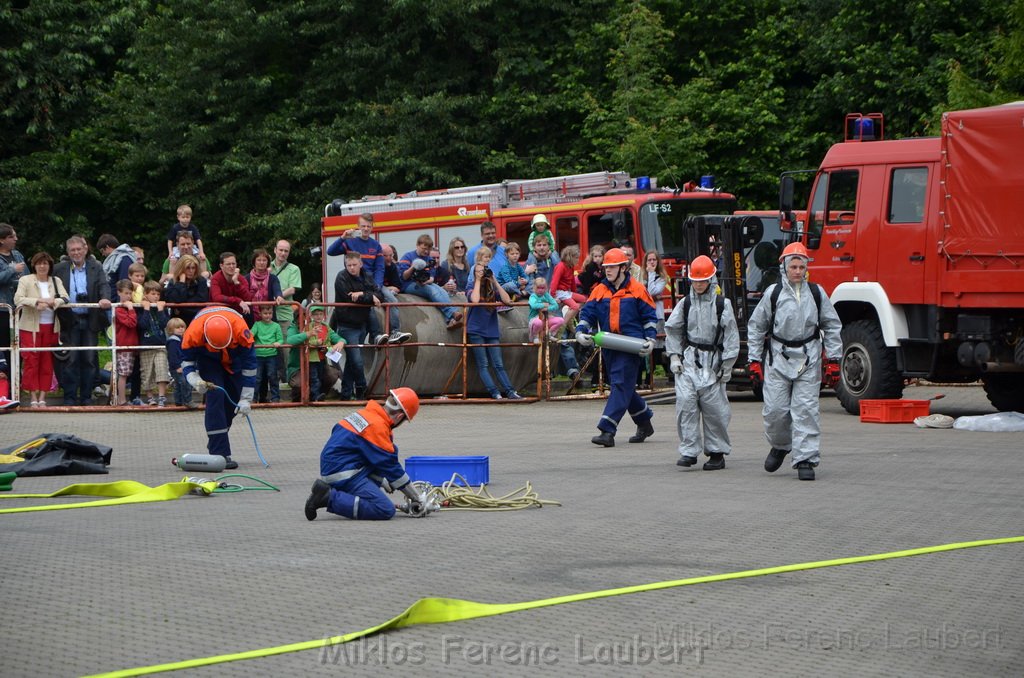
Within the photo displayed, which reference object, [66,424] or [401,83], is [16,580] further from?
[401,83]

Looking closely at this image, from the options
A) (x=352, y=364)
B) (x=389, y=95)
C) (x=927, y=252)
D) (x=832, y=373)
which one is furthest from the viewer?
(x=389, y=95)

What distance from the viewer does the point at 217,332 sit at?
13.0 metres

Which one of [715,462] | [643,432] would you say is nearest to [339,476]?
[715,462]

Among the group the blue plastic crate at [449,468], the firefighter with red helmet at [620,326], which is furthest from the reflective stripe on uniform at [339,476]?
the firefighter with red helmet at [620,326]

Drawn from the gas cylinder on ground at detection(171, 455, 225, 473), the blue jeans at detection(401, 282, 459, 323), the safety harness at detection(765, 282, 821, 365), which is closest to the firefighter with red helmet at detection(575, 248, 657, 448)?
the safety harness at detection(765, 282, 821, 365)

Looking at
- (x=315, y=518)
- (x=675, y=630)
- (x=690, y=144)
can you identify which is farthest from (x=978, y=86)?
(x=675, y=630)

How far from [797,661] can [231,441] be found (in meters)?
10.3

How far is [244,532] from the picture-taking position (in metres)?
9.32

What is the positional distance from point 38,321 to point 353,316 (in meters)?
4.01

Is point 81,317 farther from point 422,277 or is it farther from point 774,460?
point 774,460

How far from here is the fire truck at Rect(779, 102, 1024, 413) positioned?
16562 millimetres

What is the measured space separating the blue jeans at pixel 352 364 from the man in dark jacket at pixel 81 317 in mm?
3110

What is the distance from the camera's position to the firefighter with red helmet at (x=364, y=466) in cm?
968

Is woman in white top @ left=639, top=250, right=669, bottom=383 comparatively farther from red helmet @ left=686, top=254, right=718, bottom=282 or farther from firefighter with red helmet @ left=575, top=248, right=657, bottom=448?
red helmet @ left=686, top=254, right=718, bottom=282
